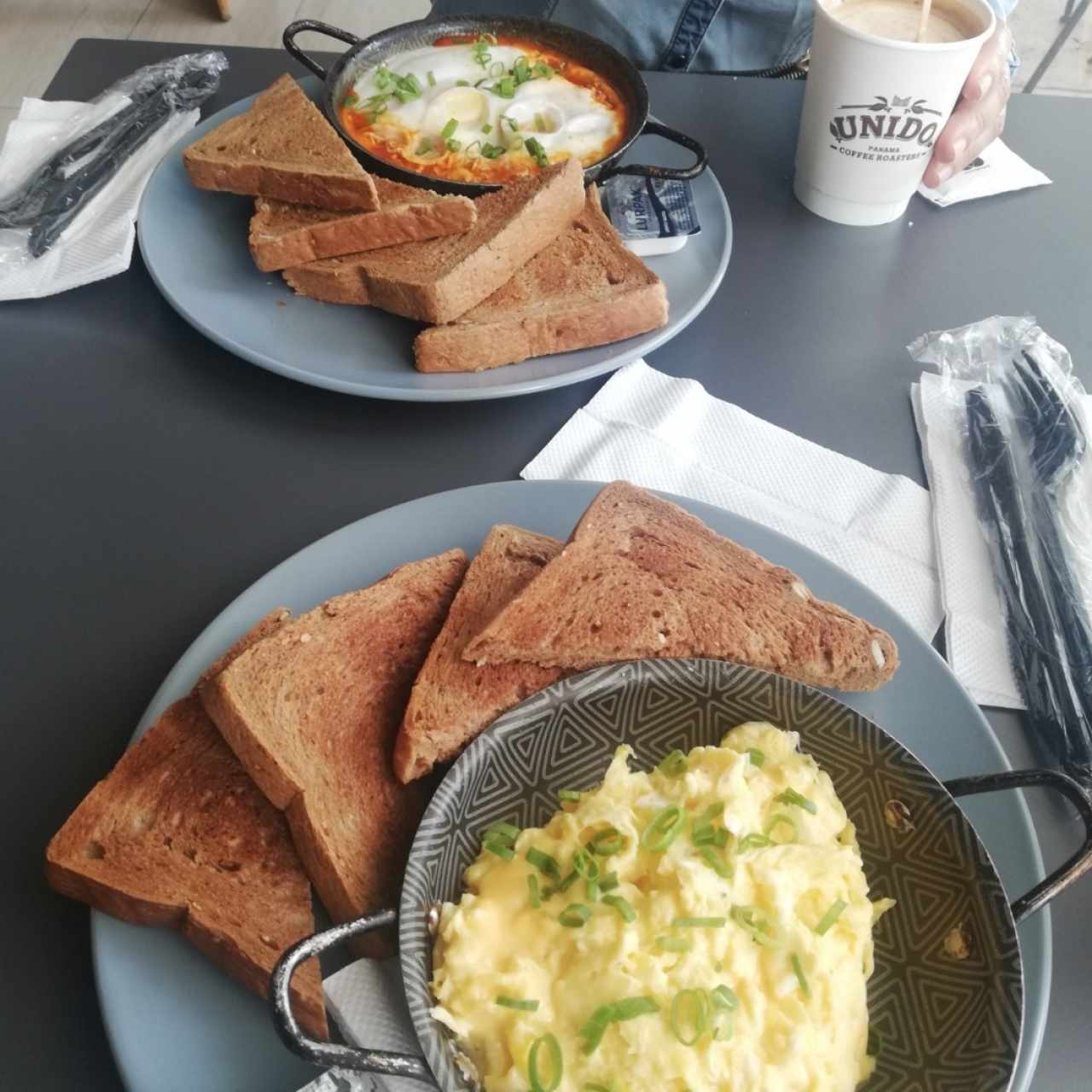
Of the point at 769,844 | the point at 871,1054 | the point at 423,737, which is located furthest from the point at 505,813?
the point at 871,1054

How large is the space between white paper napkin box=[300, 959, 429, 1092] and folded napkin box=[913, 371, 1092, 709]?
Answer: 0.82m

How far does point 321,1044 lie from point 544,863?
0.27 metres

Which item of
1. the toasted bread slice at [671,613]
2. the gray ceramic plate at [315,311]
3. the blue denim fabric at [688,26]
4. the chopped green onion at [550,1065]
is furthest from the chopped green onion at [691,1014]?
the blue denim fabric at [688,26]

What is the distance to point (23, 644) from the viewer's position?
4.34 feet

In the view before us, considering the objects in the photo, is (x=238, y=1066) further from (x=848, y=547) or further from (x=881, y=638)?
(x=848, y=547)

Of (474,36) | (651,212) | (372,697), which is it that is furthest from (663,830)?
(474,36)

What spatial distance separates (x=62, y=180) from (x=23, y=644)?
1.04 meters

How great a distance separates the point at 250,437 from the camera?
1.60m

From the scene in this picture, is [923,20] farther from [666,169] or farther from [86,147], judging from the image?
[86,147]

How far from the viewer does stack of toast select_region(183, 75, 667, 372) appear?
5.38 feet

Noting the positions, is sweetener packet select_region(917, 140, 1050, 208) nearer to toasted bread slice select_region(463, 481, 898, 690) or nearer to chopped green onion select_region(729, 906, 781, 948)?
toasted bread slice select_region(463, 481, 898, 690)

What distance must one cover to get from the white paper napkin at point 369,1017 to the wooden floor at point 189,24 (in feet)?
15.9

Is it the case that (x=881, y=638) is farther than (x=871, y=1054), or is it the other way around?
(x=881, y=638)

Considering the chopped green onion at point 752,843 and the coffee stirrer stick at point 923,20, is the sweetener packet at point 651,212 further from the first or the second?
the chopped green onion at point 752,843
